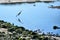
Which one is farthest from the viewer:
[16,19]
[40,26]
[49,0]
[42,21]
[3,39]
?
[49,0]

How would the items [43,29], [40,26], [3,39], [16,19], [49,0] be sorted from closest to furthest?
1. [3,39]
2. [43,29]
3. [40,26]
4. [16,19]
5. [49,0]

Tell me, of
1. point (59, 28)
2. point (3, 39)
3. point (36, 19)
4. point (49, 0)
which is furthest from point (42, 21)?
point (49, 0)

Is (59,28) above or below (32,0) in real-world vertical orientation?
below

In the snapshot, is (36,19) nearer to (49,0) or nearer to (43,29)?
(43,29)

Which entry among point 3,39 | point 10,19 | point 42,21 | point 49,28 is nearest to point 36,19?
point 42,21

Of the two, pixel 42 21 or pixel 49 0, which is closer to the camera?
pixel 42 21

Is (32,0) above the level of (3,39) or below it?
above

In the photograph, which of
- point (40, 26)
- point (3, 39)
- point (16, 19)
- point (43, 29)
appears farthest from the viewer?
point (16, 19)

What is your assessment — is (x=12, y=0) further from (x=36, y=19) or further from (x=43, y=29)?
(x=43, y=29)

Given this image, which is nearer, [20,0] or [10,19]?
[10,19]
